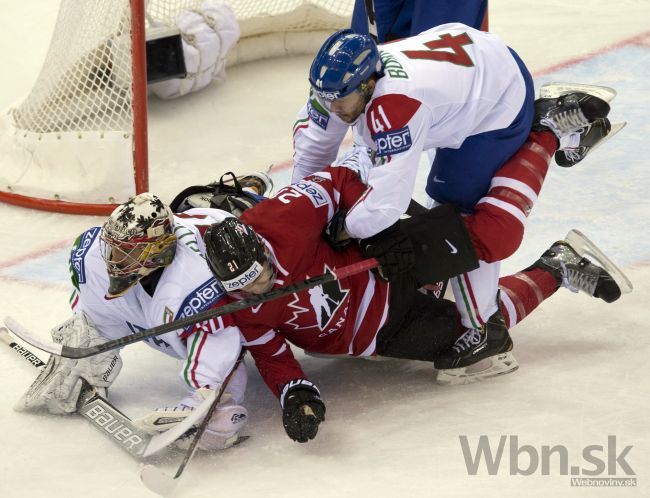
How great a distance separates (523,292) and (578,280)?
0.69ft

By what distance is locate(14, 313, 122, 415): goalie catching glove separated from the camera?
348cm

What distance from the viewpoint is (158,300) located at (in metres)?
3.26

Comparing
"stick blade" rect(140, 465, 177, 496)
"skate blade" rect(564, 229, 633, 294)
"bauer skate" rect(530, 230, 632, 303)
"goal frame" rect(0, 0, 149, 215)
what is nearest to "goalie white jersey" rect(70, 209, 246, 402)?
"stick blade" rect(140, 465, 177, 496)

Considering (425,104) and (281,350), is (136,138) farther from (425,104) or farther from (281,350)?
(425,104)

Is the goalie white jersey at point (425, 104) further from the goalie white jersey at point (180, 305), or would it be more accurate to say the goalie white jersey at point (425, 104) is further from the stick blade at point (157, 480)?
the stick blade at point (157, 480)

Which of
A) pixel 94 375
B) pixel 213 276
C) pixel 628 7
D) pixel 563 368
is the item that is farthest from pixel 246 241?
pixel 628 7

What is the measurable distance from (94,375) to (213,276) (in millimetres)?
585

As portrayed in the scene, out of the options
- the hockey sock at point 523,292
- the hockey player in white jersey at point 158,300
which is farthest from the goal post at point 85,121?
the hockey sock at point 523,292

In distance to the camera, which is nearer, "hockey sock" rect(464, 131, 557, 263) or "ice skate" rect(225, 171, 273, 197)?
"hockey sock" rect(464, 131, 557, 263)

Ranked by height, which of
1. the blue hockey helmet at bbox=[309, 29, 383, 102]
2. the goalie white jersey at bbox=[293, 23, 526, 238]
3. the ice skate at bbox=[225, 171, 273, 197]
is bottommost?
the ice skate at bbox=[225, 171, 273, 197]

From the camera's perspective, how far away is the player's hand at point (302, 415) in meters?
3.18

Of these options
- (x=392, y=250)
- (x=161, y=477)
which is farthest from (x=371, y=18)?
(x=161, y=477)

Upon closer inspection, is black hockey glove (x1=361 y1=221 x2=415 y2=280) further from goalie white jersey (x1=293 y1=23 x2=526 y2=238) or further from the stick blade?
the stick blade

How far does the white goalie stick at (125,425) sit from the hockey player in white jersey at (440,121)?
0.69 meters
